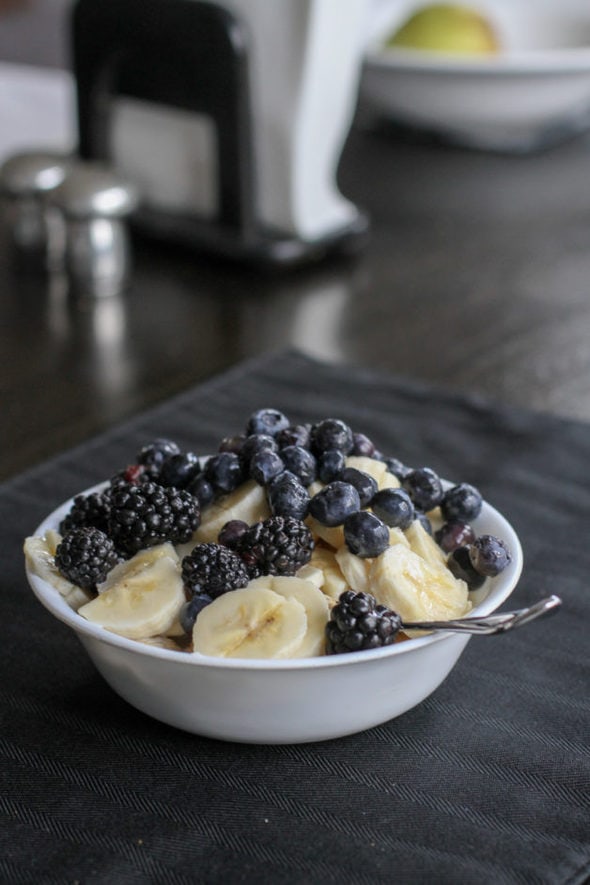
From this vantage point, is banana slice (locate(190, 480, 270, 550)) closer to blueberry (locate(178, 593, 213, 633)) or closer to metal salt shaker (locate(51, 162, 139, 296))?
blueberry (locate(178, 593, 213, 633))

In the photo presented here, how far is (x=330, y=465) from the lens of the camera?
756 millimetres

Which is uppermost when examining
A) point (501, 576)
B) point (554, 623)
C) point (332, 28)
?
point (332, 28)

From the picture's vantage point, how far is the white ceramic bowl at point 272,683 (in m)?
0.63

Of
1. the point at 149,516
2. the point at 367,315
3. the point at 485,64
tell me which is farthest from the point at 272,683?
the point at 485,64

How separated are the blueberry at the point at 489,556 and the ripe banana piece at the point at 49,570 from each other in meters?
0.23

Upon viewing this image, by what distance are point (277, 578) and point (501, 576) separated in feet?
0.45

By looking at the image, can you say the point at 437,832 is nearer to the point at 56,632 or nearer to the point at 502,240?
the point at 56,632

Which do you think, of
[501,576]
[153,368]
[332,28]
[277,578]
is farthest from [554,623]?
[332,28]

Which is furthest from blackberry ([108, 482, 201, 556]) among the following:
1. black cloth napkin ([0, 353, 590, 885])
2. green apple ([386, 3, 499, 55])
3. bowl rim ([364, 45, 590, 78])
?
green apple ([386, 3, 499, 55])

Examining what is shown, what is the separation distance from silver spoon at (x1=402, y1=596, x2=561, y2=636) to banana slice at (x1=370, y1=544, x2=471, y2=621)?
12mm

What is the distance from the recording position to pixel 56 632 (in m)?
0.81

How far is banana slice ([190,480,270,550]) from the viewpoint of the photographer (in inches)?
29.1

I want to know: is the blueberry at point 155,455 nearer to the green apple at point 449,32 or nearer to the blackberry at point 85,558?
the blackberry at point 85,558

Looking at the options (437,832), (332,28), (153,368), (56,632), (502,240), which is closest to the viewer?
(437,832)
